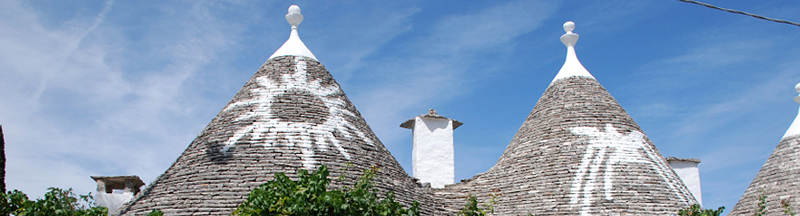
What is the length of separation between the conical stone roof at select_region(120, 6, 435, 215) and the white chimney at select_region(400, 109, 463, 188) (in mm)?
1736

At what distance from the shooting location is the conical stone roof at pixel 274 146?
1072 centimetres

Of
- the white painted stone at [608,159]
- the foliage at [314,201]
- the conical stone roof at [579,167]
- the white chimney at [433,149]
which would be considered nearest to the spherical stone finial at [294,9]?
the white chimney at [433,149]

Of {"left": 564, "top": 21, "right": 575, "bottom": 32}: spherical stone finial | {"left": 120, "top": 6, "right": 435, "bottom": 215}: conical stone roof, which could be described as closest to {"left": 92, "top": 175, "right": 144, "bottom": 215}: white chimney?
{"left": 120, "top": 6, "right": 435, "bottom": 215}: conical stone roof

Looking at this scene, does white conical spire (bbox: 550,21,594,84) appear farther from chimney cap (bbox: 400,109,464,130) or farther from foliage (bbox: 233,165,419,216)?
foliage (bbox: 233,165,419,216)

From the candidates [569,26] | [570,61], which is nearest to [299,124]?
[570,61]

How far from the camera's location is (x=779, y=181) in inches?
546

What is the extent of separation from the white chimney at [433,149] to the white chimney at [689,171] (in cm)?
516

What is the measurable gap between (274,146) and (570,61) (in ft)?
22.5

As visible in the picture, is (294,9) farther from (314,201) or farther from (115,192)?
(314,201)

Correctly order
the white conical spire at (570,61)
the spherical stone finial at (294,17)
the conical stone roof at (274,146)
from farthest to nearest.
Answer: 1. the white conical spire at (570,61)
2. the spherical stone finial at (294,17)
3. the conical stone roof at (274,146)

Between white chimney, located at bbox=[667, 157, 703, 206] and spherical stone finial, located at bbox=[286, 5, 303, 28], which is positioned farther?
A: white chimney, located at bbox=[667, 157, 703, 206]

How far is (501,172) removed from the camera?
13906mm

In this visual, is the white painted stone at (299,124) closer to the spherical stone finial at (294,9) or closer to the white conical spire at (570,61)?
the spherical stone finial at (294,9)

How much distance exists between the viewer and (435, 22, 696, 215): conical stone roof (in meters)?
12.4
